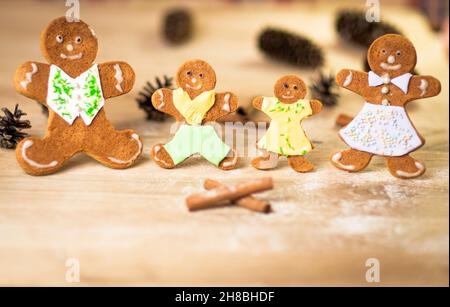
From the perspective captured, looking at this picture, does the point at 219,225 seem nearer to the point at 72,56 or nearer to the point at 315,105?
the point at 315,105

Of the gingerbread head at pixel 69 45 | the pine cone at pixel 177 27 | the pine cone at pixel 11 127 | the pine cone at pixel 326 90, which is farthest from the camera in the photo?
the pine cone at pixel 177 27

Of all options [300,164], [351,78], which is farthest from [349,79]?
[300,164]

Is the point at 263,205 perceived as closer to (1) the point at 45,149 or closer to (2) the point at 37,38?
(1) the point at 45,149

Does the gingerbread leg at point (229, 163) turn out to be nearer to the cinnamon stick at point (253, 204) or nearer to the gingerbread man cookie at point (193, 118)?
the gingerbread man cookie at point (193, 118)

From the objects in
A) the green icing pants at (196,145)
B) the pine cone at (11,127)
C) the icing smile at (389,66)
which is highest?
the icing smile at (389,66)

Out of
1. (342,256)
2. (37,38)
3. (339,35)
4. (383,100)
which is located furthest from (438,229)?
(37,38)

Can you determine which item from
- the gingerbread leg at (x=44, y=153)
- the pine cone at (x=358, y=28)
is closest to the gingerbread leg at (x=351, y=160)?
the gingerbread leg at (x=44, y=153)

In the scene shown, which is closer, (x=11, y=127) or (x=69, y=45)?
(x=69, y=45)
